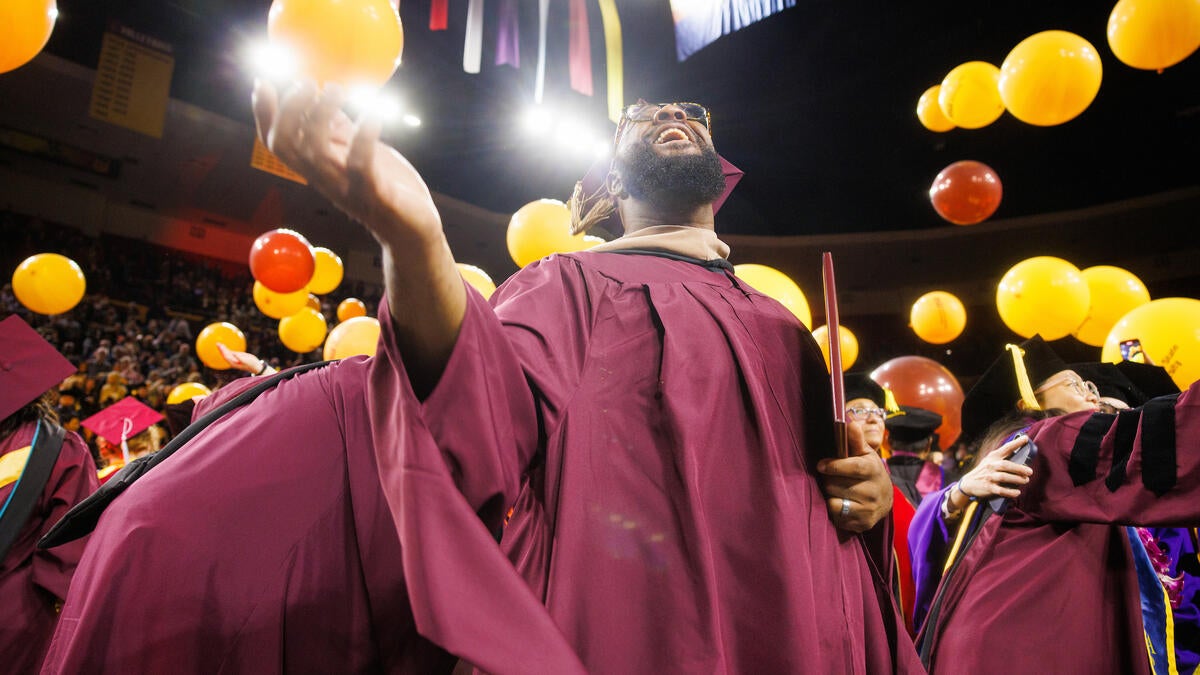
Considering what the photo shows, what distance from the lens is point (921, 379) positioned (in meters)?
5.91

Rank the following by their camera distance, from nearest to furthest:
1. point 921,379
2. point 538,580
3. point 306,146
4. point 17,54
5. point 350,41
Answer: point 306,146 → point 538,580 → point 17,54 → point 350,41 → point 921,379

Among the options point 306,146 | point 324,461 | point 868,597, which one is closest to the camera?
point 306,146

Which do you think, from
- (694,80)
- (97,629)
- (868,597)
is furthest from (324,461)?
(694,80)

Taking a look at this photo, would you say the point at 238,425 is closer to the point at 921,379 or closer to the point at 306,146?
the point at 306,146

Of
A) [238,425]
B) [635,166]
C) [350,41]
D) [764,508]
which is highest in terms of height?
[350,41]

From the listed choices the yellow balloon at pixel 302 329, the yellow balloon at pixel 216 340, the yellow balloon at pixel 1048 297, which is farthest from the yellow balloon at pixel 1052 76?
the yellow balloon at pixel 302 329

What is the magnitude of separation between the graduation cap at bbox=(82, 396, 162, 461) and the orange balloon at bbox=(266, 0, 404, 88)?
2.41 meters

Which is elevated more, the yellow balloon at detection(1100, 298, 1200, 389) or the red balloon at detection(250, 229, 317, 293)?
the red balloon at detection(250, 229, 317, 293)

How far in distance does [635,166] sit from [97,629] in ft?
4.68

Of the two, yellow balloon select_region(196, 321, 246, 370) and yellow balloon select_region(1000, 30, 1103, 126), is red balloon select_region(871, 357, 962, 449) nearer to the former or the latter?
yellow balloon select_region(1000, 30, 1103, 126)

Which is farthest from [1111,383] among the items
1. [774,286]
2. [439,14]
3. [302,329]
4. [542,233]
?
[302,329]

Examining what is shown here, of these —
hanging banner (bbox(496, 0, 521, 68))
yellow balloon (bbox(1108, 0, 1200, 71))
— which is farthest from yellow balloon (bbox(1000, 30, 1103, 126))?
hanging banner (bbox(496, 0, 521, 68))

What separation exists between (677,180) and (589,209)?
42 centimetres

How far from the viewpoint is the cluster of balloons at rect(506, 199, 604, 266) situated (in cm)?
432
